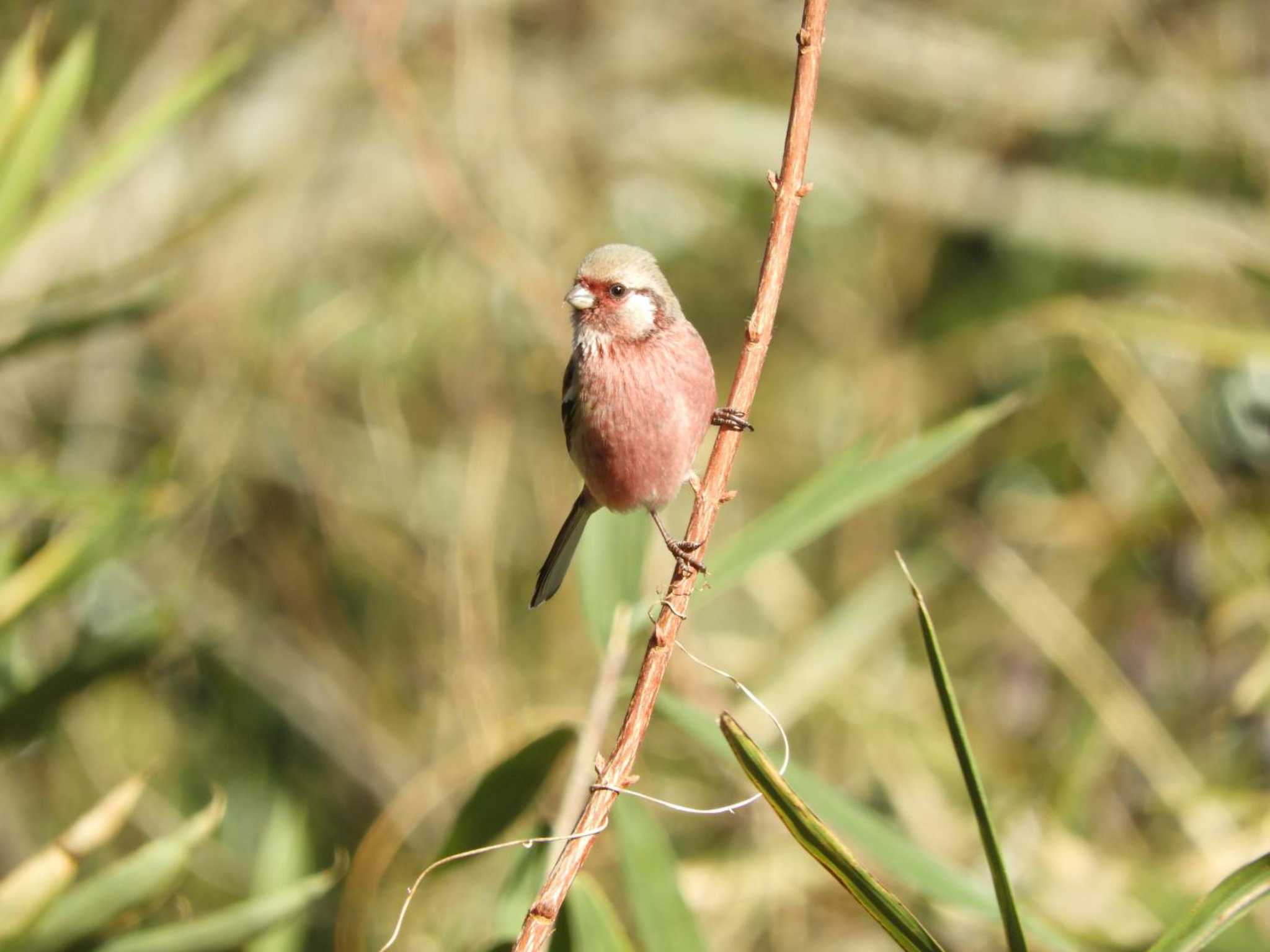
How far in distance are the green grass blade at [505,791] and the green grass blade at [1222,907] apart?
1010 mm

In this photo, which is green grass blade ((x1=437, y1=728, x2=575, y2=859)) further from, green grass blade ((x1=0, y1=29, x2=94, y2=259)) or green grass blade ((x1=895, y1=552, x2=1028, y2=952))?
green grass blade ((x1=0, y1=29, x2=94, y2=259))

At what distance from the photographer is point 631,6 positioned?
6.07 metres

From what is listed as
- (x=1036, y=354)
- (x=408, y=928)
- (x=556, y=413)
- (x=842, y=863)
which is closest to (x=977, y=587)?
(x=1036, y=354)

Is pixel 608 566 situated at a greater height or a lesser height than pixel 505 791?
greater

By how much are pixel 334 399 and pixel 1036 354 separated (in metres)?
3.12

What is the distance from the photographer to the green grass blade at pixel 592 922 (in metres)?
2.07

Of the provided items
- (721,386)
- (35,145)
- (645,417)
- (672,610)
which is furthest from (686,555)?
(721,386)

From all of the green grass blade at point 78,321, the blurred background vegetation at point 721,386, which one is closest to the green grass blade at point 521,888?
the blurred background vegetation at point 721,386

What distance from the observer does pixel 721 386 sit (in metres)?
6.37

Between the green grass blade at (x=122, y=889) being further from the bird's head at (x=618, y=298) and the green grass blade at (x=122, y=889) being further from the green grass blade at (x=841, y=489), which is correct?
the bird's head at (x=618, y=298)

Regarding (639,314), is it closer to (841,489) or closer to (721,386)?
(841,489)

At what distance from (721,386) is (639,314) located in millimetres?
3327

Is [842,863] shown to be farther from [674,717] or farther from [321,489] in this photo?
[321,489]

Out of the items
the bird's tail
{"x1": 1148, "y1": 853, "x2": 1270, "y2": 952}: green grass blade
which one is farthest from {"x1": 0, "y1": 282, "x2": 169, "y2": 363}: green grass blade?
{"x1": 1148, "y1": 853, "x2": 1270, "y2": 952}: green grass blade
